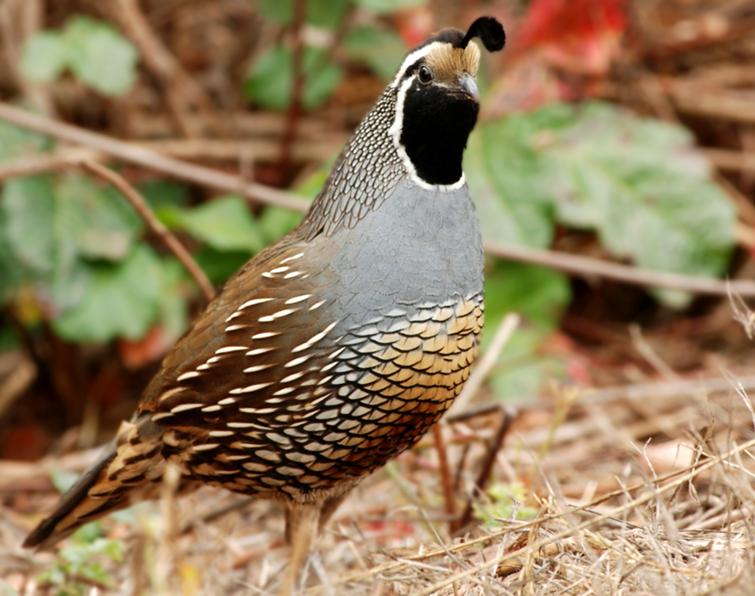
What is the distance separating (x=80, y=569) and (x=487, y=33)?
1835mm

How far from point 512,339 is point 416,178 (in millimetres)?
2253

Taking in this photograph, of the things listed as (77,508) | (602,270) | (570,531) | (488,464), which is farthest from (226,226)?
(570,531)

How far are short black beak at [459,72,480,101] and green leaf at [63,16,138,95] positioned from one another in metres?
2.24

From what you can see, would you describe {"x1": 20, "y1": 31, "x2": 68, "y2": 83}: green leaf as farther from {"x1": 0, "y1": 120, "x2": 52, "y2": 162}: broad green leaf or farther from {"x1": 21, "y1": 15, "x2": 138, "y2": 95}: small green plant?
{"x1": 0, "y1": 120, "x2": 52, "y2": 162}: broad green leaf

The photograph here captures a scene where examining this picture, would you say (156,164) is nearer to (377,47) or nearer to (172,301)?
(172,301)

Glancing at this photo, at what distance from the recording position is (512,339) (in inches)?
209

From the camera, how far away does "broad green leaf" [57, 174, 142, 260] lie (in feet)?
16.4

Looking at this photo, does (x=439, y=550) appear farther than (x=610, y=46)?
No

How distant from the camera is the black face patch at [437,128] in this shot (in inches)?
120

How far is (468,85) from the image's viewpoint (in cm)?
305

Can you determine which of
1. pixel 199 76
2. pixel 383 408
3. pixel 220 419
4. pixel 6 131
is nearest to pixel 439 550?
pixel 383 408

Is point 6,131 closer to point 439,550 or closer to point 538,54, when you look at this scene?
point 538,54

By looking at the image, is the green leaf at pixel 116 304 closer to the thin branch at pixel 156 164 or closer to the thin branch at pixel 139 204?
the thin branch at pixel 156 164

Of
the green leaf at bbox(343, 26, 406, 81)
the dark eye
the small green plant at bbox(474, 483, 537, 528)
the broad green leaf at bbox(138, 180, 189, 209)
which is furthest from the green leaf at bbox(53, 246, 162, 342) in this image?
the dark eye
